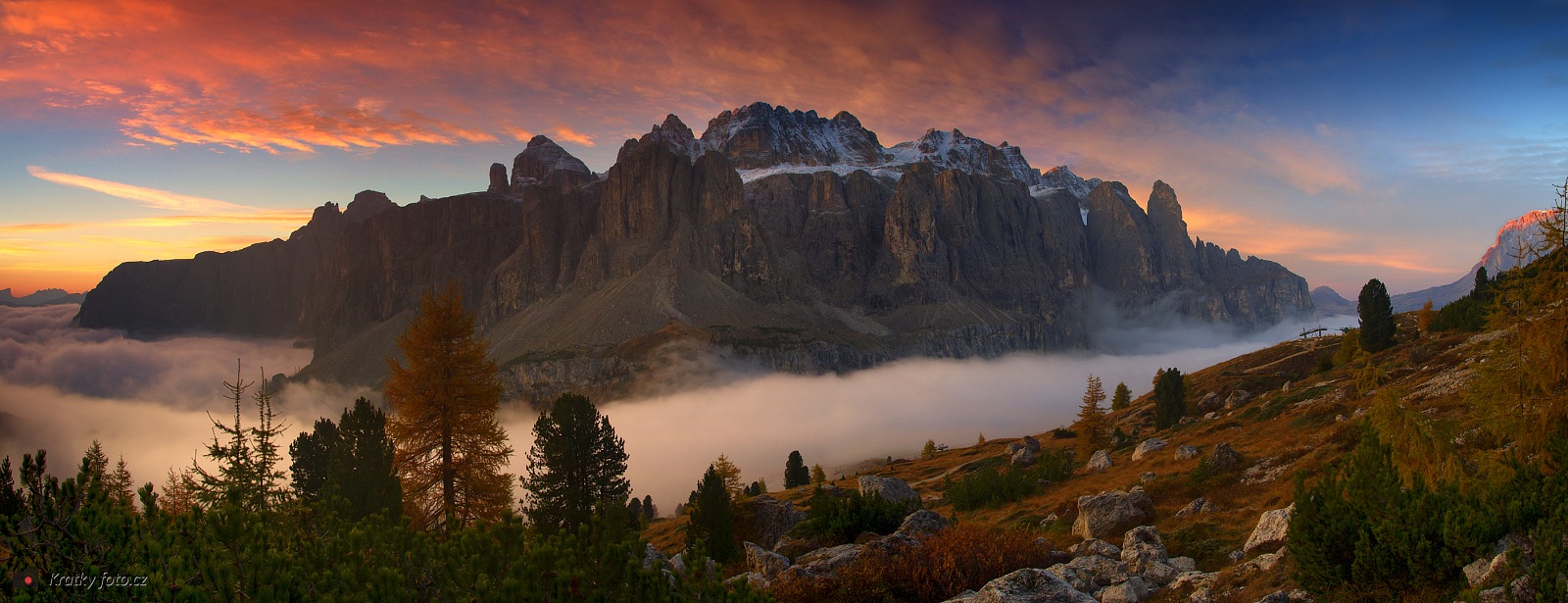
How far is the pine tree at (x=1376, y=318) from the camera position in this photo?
59.3 metres

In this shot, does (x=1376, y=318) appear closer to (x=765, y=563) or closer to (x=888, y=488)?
(x=888, y=488)

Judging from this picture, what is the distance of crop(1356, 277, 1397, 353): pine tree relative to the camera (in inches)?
2334

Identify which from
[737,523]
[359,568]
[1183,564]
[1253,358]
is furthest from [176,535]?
[1253,358]

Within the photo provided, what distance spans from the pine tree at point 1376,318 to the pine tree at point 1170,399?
46.8 feet

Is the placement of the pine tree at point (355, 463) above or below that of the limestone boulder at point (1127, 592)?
above

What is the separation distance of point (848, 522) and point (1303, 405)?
35720 millimetres

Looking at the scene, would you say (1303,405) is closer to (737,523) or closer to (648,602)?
(737,523)

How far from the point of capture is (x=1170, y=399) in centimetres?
6794

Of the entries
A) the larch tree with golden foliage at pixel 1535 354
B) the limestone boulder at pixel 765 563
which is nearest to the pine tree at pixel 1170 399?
the larch tree with golden foliage at pixel 1535 354

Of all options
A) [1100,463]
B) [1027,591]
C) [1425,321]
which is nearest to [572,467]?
[1027,591]

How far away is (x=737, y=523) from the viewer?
34188 mm

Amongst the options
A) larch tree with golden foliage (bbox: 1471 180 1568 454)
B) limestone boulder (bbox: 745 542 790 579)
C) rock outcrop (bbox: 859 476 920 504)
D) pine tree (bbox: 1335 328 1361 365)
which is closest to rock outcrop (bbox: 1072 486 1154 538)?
larch tree with golden foliage (bbox: 1471 180 1568 454)

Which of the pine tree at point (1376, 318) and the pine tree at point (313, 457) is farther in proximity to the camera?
the pine tree at point (1376, 318)

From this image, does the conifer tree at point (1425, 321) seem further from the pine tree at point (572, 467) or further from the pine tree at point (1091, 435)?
the pine tree at point (572, 467)
